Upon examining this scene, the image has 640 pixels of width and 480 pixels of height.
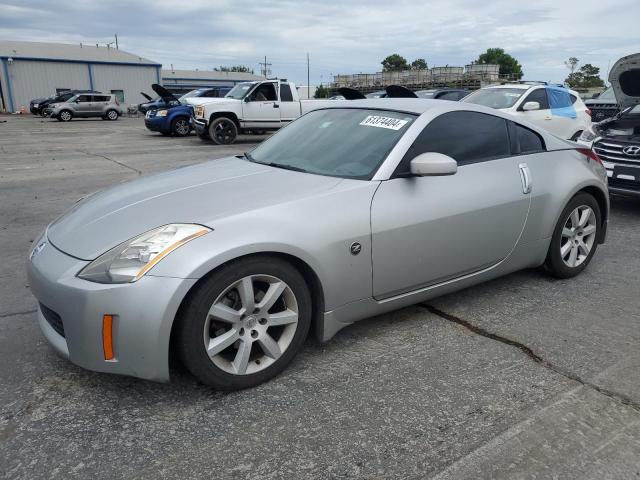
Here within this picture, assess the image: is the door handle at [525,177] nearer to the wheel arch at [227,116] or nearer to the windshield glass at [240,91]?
the wheel arch at [227,116]

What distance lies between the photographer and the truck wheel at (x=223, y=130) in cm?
1481

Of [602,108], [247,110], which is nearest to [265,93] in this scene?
[247,110]

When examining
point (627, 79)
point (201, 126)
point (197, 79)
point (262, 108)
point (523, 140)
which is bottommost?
point (201, 126)

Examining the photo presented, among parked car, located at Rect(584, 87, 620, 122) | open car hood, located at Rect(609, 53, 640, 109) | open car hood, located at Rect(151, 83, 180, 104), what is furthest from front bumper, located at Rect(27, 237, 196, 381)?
open car hood, located at Rect(151, 83, 180, 104)

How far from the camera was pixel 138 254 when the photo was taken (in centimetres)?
242

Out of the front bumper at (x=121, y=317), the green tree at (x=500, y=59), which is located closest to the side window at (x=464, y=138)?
the front bumper at (x=121, y=317)

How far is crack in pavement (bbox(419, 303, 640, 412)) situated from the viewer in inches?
101

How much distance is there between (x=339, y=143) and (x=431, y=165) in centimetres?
69

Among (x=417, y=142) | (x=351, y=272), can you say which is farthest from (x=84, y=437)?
(x=417, y=142)

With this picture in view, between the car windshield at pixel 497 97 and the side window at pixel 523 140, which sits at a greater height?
the car windshield at pixel 497 97

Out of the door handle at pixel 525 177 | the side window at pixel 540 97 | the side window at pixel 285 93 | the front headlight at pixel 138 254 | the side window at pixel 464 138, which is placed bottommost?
the front headlight at pixel 138 254

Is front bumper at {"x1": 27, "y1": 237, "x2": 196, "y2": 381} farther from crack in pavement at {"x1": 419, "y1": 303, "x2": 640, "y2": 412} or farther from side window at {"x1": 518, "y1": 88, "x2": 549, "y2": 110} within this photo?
side window at {"x1": 518, "y1": 88, "x2": 549, "y2": 110}

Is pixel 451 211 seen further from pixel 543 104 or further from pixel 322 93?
pixel 322 93

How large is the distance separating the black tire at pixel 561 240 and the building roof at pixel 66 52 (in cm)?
4981
